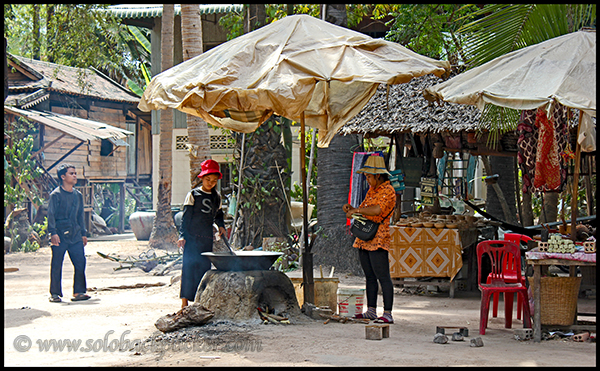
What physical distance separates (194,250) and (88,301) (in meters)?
2.43

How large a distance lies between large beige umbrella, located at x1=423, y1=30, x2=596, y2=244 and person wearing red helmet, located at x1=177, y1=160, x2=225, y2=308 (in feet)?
9.54

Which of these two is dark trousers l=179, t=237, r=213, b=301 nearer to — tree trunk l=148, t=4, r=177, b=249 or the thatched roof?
the thatched roof

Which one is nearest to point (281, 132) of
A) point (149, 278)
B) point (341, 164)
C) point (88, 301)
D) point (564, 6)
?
point (341, 164)

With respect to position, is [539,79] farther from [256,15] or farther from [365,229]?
[256,15]

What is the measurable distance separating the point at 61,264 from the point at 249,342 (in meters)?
4.24

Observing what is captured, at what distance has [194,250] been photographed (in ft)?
23.7

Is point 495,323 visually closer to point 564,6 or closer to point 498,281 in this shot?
point 498,281

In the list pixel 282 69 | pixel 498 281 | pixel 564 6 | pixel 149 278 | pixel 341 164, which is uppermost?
pixel 564 6

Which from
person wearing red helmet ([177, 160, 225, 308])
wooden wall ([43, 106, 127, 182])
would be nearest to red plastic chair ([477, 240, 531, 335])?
person wearing red helmet ([177, 160, 225, 308])

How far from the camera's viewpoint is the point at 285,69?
5980 mm

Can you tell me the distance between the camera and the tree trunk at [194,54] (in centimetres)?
1135
